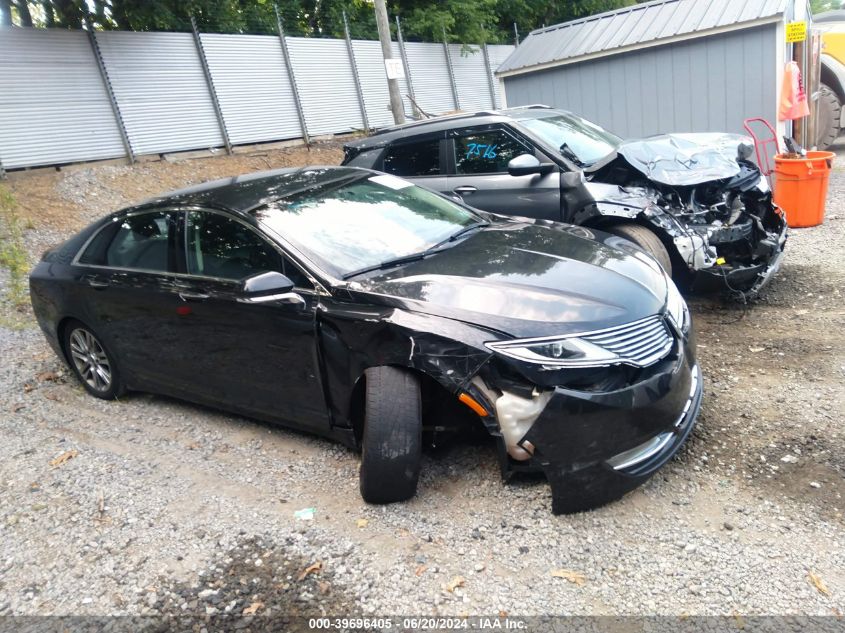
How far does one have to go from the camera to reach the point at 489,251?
381cm

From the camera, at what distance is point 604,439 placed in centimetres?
292

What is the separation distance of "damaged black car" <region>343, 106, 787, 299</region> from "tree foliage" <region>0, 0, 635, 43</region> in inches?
295

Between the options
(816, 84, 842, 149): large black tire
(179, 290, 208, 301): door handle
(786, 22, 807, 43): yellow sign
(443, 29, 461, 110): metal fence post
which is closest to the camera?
(179, 290, 208, 301): door handle

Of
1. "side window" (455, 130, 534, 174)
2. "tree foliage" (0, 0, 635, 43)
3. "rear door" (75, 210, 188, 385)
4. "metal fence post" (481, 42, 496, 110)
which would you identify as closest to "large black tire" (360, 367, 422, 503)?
"rear door" (75, 210, 188, 385)

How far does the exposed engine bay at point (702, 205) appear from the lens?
5.21m

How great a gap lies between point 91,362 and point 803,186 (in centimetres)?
761

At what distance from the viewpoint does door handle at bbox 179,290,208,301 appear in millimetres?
3936

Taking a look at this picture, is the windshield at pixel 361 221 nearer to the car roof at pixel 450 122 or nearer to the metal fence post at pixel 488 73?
the car roof at pixel 450 122

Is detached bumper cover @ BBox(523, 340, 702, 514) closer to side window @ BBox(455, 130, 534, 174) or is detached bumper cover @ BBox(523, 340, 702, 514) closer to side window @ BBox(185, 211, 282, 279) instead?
side window @ BBox(185, 211, 282, 279)

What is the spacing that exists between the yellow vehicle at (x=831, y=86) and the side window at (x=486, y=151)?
30.1 feet

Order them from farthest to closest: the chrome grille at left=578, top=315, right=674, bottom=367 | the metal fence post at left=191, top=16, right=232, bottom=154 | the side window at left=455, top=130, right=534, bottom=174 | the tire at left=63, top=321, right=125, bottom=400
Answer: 1. the metal fence post at left=191, top=16, right=232, bottom=154
2. the side window at left=455, top=130, right=534, bottom=174
3. the tire at left=63, top=321, right=125, bottom=400
4. the chrome grille at left=578, top=315, right=674, bottom=367

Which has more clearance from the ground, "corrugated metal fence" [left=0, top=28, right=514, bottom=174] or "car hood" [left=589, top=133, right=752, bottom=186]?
"corrugated metal fence" [left=0, top=28, right=514, bottom=174]

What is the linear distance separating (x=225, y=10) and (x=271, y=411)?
11.3m

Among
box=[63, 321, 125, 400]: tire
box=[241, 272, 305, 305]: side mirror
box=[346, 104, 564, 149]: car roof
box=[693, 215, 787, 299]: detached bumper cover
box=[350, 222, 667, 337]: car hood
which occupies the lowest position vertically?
box=[693, 215, 787, 299]: detached bumper cover
